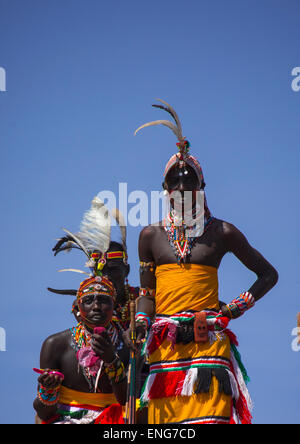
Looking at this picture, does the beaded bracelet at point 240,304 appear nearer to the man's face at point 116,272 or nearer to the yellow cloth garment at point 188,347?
the yellow cloth garment at point 188,347

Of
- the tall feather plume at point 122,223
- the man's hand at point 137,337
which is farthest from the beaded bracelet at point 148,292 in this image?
the tall feather plume at point 122,223

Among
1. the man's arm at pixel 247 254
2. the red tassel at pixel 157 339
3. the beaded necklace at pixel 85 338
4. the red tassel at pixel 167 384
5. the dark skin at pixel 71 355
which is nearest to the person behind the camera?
the red tassel at pixel 167 384

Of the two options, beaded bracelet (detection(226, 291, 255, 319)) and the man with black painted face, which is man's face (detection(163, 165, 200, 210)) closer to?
beaded bracelet (detection(226, 291, 255, 319))

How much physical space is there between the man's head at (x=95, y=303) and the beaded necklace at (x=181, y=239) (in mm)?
971

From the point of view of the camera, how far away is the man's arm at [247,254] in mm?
7852

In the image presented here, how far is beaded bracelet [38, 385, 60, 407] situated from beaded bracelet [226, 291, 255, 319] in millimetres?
1912

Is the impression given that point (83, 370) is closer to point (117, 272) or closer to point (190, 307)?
point (117, 272)

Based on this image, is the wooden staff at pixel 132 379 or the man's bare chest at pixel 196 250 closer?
the wooden staff at pixel 132 379

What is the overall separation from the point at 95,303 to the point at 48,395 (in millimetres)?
999

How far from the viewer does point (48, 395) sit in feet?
26.7

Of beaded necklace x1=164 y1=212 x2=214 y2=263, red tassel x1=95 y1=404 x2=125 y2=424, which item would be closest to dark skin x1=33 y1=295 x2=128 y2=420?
red tassel x1=95 y1=404 x2=125 y2=424

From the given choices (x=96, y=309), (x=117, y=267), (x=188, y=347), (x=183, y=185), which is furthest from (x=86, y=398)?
(x=183, y=185)
